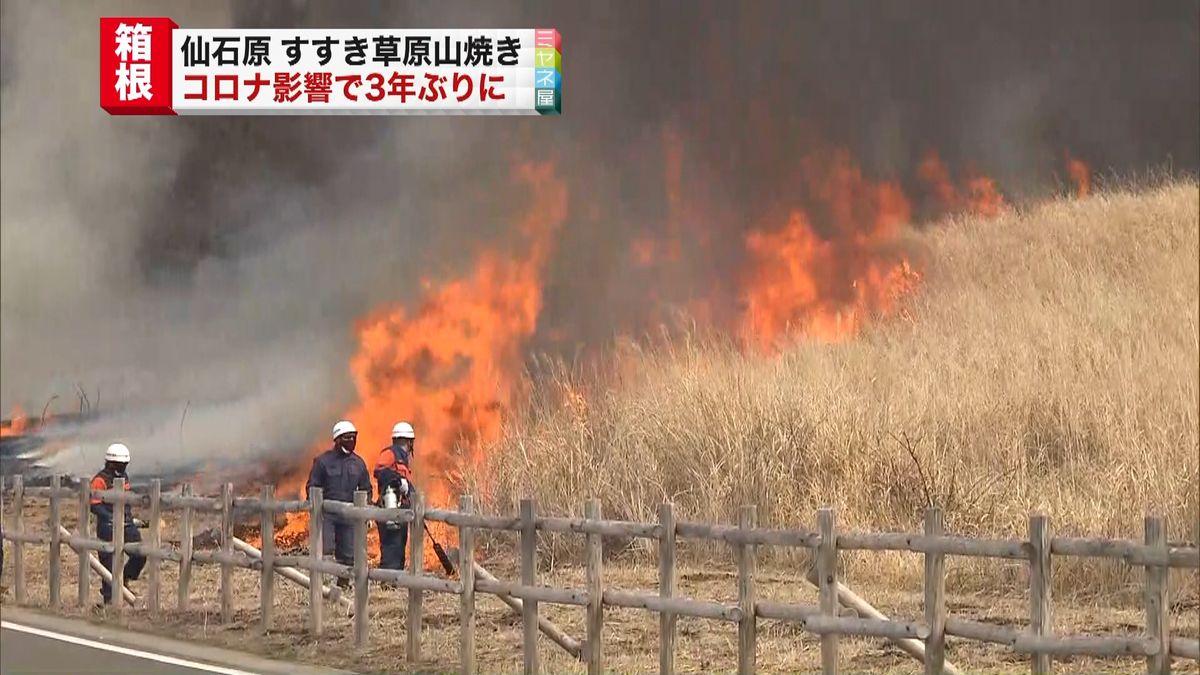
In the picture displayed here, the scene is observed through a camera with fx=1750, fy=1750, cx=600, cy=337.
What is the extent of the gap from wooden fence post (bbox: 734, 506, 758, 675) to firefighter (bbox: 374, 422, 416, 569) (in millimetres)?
5204

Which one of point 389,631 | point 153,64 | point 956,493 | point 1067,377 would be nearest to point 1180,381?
point 1067,377

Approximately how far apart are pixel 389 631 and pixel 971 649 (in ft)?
17.2

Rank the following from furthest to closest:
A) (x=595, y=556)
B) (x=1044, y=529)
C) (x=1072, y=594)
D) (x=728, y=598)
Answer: (x=728, y=598)
(x=1072, y=594)
(x=595, y=556)
(x=1044, y=529)

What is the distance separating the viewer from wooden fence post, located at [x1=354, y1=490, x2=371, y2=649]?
49.2ft

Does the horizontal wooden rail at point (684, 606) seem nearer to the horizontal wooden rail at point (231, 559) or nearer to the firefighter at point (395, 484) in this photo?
the firefighter at point (395, 484)

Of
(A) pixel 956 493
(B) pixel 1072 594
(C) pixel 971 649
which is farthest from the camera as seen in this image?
(A) pixel 956 493

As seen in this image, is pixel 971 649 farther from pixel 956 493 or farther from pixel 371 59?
pixel 371 59

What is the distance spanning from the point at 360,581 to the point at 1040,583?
637cm

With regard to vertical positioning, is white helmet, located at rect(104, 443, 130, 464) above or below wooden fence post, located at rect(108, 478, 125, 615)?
above

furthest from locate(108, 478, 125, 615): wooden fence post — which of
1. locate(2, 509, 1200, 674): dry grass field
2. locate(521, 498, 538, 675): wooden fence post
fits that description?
locate(521, 498, 538, 675): wooden fence post

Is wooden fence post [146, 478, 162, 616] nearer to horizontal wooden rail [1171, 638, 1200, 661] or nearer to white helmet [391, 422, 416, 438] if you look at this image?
white helmet [391, 422, 416, 438]

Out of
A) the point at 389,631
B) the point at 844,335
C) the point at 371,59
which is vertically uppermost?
the point at 371,59

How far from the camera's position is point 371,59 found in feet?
58.7
